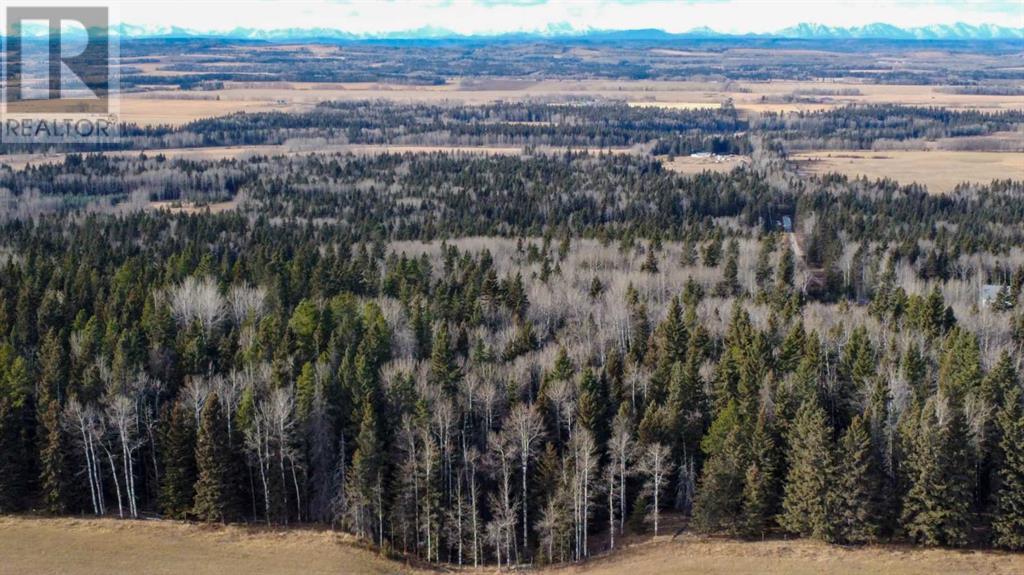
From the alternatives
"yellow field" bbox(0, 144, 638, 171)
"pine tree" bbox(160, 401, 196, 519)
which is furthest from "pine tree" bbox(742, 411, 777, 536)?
"yellow field" bbox(0, 144, 638, 171)

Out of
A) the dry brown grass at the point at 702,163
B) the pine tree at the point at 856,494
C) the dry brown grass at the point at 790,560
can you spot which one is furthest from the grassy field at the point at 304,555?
the dry brown grass at the point at 702,163

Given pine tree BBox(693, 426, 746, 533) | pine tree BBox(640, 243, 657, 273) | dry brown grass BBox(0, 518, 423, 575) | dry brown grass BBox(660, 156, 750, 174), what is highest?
dry brown grass BBox(660, 156, 750, 174)

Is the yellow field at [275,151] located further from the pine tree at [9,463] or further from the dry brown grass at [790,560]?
the dry brown grass at [790,560]

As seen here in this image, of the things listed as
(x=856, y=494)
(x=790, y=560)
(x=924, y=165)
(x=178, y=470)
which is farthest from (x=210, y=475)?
Answer: (x=924, y=165)

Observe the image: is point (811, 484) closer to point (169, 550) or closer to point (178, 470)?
point (169, 550)

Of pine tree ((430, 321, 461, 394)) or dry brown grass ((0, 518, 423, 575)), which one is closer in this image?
dry brown grass ((0, 518, 423, 575))

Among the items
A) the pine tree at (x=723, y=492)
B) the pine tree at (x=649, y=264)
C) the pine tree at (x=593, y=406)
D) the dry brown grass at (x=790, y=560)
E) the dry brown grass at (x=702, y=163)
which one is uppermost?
the dry brown grass at (x=702, y=163)

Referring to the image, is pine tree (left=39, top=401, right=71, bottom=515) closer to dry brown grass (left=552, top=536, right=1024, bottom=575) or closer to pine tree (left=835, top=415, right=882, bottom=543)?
dry brown grass (left=552, top=536, right=1024, bottom=575)
